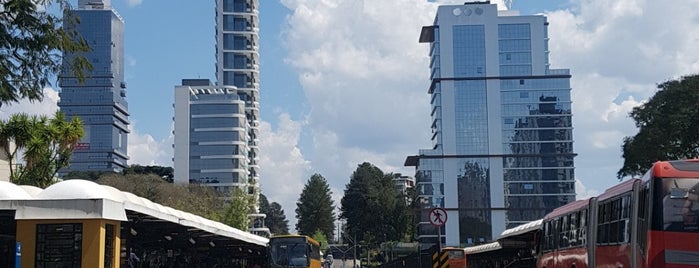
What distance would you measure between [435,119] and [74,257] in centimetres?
12249

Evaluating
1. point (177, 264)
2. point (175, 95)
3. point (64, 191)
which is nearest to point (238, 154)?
point (175, 95)

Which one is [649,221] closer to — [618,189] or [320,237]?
[618,189]

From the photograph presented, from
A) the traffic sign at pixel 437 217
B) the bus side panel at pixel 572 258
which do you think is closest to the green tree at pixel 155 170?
the bus side panel at pixel 572 258

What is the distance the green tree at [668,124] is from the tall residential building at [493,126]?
286 ft

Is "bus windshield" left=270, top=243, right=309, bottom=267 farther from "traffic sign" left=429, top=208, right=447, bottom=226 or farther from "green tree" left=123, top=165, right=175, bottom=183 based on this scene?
"green tree" left=123, top=165, right=175, bottom=183

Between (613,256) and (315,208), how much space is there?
130432mm

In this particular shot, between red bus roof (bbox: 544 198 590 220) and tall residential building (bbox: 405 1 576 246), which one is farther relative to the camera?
tall residential building (bbox: 405 1 576 246)

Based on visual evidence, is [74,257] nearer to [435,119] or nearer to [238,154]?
[238,154]

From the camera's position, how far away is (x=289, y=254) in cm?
4069

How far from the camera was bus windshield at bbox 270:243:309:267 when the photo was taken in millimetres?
40500

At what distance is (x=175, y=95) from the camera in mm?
131375

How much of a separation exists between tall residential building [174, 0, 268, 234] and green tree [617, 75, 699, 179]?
8045 cm

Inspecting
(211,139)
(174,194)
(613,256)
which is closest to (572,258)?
(613,256)

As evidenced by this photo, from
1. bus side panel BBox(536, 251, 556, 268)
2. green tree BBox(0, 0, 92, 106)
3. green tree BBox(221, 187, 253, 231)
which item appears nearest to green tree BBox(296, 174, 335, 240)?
green tree BBox(221, 187, 253, 231)
